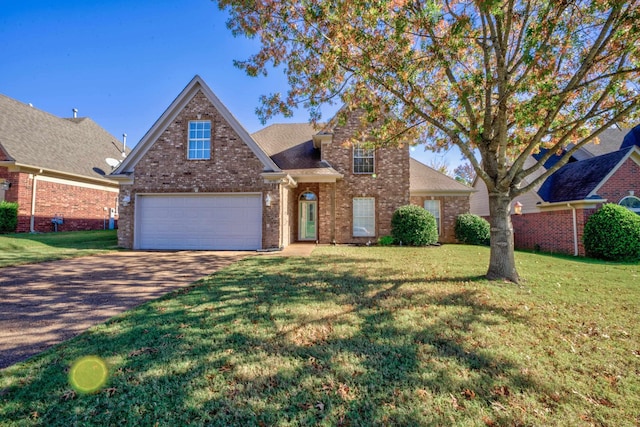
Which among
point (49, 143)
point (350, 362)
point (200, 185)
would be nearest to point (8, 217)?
point (49, 143)

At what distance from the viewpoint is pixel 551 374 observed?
305 centimetres

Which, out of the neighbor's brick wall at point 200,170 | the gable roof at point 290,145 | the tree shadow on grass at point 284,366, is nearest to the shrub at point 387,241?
the gable roof at point 290,145

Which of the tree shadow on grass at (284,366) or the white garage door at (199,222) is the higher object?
the white garage door at (199,222)

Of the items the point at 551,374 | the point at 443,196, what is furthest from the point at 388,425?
the point at 443,196

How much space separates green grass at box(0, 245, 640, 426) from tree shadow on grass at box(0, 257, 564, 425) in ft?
0.05

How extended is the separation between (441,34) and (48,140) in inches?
859

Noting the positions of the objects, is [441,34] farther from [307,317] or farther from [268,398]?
[268,398]

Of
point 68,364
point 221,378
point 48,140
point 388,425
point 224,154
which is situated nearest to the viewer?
point 388,425

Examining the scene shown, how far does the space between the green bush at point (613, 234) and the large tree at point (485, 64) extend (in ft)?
20.4

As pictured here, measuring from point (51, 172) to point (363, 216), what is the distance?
17.1 meters

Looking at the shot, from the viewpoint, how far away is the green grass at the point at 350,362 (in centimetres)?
238

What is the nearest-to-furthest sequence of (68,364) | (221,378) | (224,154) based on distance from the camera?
1. (221,378)
2. (68,364)
3. (224,154)

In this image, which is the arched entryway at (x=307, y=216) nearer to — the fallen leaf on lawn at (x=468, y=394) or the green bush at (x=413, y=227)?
the green bush at (x=413, y=227)

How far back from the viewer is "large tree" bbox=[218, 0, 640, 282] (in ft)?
19.2
